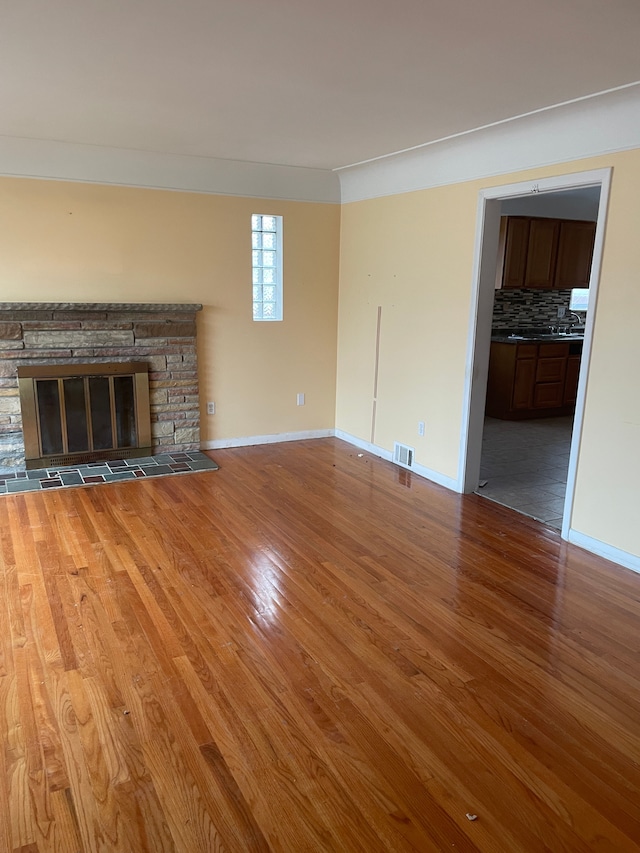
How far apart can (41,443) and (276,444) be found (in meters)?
2.02

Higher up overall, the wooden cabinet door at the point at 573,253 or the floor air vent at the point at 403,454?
the wooden cabinet door at the point at 573,253

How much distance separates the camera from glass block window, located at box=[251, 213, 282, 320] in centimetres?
550

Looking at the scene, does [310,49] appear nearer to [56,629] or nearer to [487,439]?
[56,629]

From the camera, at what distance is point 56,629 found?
107 inches

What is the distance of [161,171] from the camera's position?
4.91 m

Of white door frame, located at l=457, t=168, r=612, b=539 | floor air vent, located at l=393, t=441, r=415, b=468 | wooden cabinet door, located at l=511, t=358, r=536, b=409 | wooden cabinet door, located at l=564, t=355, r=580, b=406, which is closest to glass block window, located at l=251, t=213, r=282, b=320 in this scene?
floor air vent, located at l=393, t=441, r=415, b=468

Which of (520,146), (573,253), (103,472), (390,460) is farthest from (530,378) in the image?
(103,472)

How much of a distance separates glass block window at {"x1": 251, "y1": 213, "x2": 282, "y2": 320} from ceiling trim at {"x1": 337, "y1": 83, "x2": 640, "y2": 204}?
85cm

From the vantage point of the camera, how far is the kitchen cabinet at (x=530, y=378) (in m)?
6.93

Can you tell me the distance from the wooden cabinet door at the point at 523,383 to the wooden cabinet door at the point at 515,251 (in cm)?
88

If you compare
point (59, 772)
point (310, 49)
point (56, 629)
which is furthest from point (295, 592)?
point (310, 49)

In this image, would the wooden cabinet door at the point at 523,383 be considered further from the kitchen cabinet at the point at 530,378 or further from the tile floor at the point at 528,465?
the tile floor at the point at 528,465

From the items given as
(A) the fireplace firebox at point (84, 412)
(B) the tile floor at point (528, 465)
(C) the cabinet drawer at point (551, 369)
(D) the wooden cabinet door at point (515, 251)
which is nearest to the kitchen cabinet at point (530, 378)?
(C) the cabinet drawer at point (551, 369)

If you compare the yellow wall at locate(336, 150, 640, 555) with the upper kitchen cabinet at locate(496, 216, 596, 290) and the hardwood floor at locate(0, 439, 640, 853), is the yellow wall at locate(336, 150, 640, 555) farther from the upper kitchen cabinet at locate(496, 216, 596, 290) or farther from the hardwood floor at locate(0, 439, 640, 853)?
the upper kitchen cabinet at locate(496, 216, 596, 290)
